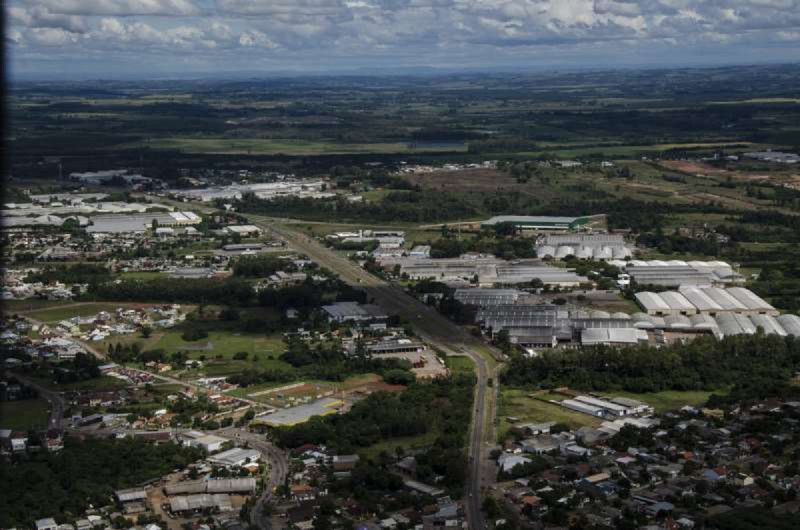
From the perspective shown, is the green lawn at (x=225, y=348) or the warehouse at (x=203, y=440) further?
the green lawn at (x=225, y=348)

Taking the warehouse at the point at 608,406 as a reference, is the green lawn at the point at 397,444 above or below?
below

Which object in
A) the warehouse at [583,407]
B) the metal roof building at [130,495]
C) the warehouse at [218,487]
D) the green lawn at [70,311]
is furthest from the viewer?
the green lawn at [70,311]

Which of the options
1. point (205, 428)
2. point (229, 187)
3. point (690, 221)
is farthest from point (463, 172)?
point (205, 428)

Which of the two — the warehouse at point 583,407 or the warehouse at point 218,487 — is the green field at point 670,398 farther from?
the warehouse at point 218,487

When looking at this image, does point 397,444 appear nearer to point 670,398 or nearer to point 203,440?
point 203,440

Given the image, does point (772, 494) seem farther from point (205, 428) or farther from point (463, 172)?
point (463, 172)

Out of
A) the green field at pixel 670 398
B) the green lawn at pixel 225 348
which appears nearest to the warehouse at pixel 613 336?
the green field at pixel 670 398

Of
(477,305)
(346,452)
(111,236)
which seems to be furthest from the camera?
(111,236)
